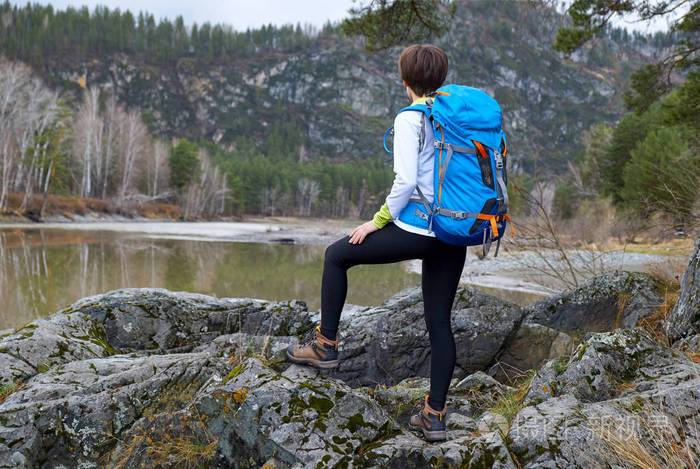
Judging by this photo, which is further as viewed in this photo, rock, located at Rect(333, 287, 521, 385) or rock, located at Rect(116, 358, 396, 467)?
rock, located at Rect(333, 287, 521, 385)

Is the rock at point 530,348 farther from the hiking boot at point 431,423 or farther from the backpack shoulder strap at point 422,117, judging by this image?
the backpack shoulder strap at point 422,117

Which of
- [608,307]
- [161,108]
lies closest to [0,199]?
[608,307]

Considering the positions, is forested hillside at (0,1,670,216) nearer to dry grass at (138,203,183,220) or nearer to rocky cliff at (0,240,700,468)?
dry grass at (138,203,183,220)

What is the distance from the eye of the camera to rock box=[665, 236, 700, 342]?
3.23 m

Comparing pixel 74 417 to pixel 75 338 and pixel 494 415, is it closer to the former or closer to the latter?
pixel 75 338

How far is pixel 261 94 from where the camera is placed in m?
172

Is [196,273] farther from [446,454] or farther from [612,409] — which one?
[612,409]

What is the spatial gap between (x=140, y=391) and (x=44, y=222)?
36.3 metres

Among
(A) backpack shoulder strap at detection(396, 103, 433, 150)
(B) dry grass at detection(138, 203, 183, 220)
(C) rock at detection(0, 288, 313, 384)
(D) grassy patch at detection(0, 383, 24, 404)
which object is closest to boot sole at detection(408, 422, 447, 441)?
(A) backpack shoulder strap at detection(396, 103, 433, 150)

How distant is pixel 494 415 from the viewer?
2.61 meters

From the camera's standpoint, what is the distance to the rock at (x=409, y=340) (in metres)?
4.47

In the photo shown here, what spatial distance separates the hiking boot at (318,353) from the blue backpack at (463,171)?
93 cm

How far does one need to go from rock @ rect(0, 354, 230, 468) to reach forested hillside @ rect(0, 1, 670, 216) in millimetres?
71701

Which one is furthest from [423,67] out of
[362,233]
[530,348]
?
[530,348]
